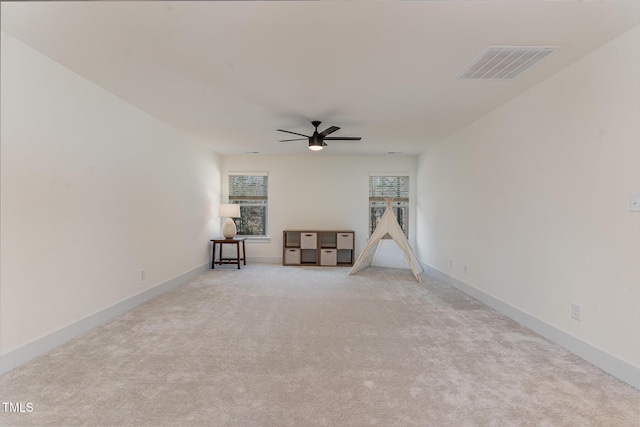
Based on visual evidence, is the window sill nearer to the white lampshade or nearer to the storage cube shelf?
the storage cube shelf

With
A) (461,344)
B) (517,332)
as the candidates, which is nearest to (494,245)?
(517,332)

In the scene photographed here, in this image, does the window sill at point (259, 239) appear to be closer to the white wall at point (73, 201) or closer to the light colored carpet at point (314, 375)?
the white wall at point (73, 201)

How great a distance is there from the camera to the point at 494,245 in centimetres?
396

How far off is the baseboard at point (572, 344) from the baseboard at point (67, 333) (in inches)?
168

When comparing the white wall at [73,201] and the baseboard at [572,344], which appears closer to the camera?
the baseboard at [572,344]

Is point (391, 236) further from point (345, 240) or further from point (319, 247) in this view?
point (319, 247)

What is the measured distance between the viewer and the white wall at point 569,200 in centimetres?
229

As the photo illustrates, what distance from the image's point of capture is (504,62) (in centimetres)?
268

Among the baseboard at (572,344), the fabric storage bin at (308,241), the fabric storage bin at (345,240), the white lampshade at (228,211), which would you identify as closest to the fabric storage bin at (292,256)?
the fabric storage bin at (308,241)

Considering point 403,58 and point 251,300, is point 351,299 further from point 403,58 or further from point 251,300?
point 403,58

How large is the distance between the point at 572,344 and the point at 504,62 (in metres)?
2.41

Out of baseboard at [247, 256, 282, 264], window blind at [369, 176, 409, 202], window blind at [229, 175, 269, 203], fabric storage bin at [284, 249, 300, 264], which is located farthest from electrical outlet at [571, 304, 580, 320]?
window blind at [229, 175, 269, 203]

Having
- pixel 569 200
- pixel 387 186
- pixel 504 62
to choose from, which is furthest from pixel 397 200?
pixel 504 62

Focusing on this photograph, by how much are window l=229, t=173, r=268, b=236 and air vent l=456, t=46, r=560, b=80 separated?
17.2 feet
